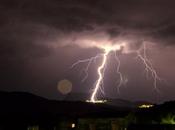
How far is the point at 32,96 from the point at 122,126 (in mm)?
114881

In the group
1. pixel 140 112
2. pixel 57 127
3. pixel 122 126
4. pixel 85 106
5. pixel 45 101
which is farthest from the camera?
pixel 45 101

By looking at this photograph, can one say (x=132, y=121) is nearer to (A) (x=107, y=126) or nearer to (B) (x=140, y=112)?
(B) (x=140, y=112)

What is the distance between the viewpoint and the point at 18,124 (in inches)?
2190

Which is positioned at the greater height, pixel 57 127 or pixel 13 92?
pixel 13 92

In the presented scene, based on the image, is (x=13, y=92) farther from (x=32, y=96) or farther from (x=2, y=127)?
(x=2, y=127)

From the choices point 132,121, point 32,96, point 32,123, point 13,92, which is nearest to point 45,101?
point 32,96

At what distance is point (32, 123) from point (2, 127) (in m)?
5.25

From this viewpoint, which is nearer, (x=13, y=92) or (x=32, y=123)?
(x=32, y=123)

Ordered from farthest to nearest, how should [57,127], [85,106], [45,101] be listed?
[45,101] < [85,106] < [57,127]

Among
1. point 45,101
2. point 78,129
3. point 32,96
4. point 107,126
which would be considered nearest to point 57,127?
point 78,129

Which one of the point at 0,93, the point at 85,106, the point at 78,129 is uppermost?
the point at 0,93

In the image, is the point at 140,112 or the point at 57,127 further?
the point at 57,127

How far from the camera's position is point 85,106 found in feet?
401

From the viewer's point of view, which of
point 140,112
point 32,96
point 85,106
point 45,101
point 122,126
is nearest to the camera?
point 140,112
